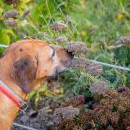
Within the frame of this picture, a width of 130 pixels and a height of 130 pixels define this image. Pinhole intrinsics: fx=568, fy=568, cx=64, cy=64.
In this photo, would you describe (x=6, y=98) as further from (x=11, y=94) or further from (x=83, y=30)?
(x=83, y=30)

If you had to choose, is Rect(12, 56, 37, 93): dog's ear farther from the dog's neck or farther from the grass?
the grass

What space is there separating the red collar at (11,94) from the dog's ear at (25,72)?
87 mm

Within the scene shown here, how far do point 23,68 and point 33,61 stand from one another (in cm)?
13

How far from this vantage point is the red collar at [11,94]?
4.85 m

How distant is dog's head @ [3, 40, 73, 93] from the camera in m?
4.86

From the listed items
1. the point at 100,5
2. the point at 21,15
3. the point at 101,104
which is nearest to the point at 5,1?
the point at 21,15

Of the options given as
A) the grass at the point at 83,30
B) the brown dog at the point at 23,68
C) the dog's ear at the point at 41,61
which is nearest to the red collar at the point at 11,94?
the brown dog at the point at 23,68

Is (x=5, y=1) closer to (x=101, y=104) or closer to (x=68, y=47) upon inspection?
(x=68, y=47)

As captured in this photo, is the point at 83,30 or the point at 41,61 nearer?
the point at 41,61

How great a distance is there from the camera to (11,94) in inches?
193

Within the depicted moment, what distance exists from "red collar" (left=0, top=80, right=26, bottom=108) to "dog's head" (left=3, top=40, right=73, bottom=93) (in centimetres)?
9

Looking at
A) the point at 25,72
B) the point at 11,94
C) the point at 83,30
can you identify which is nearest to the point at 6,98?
the point at 11,94

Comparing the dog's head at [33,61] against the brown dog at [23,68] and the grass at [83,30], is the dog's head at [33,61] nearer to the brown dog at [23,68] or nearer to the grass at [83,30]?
the brown dog at [23,68]

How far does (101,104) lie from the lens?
16.1ft
